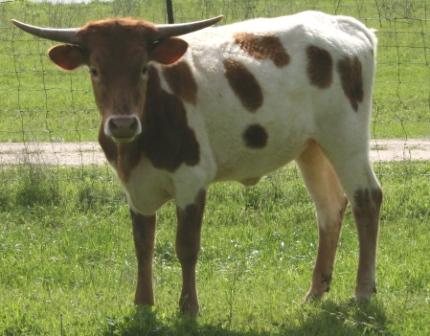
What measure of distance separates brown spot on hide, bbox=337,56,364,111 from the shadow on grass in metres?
1.64

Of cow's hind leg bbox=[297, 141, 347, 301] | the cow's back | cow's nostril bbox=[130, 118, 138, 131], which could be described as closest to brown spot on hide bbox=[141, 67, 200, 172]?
the cow's back

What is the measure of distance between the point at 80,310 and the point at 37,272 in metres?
1.41

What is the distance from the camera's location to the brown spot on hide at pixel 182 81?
8.07 meters

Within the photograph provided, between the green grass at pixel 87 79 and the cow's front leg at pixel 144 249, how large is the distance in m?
7.11

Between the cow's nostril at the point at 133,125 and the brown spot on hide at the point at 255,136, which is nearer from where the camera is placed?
the cow's nostril at the point at 133,125

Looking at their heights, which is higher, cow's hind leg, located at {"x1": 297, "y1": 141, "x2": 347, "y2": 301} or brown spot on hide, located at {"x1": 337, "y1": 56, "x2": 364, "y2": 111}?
brown spot on hide, located at {"x1": 337, "y1": 56, "x2": 364, "y2": 111}

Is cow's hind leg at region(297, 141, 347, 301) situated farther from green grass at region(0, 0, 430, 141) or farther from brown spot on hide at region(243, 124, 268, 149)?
green grass at region(0, 0, 430, 141)

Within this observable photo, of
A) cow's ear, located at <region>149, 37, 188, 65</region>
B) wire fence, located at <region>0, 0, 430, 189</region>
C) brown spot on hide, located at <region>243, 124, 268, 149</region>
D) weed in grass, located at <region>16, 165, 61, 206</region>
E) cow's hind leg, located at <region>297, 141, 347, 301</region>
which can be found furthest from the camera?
wire fence, located at <region>0, 0, 430, 189</region>

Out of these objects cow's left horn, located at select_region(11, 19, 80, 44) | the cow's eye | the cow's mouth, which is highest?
cow's left horn, located at select_region(11, 19, 80, 44)

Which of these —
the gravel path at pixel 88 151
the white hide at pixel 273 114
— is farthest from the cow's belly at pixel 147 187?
the gravel path at pixel 88 151

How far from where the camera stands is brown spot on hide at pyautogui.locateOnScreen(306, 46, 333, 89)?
8562mm

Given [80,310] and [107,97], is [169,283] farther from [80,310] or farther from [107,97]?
[107,97]

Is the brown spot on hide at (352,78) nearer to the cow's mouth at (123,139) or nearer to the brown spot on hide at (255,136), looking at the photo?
the brown spot on hide at (255,136)

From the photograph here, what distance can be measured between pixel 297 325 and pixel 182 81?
1962mm
